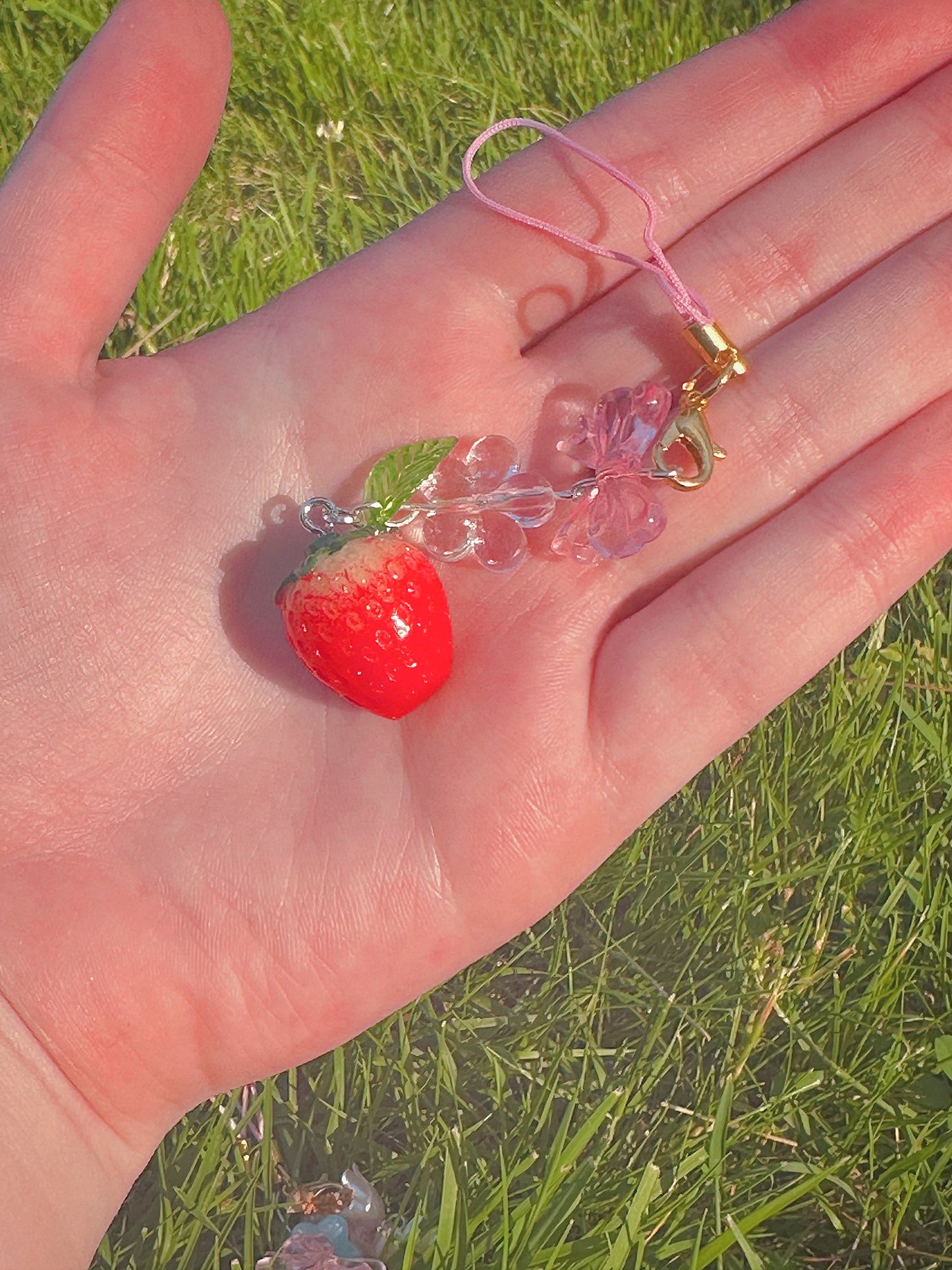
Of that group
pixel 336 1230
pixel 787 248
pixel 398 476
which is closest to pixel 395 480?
pixel 398 476

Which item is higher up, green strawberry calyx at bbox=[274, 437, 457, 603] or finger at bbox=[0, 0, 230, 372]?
finger at bbox=[0, 0, 230, 372]

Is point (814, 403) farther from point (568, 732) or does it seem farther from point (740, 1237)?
point (740, 1237)

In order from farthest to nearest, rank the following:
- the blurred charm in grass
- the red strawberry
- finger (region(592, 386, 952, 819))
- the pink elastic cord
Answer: the blurred charm in grass
the pink elastic cord
finger (region(592, 386, 952, 819))
the red strawberry

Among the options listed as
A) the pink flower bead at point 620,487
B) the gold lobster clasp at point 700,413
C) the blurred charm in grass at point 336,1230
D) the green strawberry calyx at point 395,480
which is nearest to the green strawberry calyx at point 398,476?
the green strawberry calyx at point 395,480

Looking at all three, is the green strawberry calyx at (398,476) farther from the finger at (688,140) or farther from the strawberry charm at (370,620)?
the finger at (688,140)

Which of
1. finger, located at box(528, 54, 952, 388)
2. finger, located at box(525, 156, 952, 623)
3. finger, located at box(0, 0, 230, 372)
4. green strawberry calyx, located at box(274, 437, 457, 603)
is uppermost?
finger, located at box(0, 0, 230, 372)

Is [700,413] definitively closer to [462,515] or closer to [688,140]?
[462,515]

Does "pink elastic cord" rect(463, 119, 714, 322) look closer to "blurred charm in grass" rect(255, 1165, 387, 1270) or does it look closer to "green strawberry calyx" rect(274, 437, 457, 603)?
"green strawberry calyx" rect(274, 437, 457, 603)

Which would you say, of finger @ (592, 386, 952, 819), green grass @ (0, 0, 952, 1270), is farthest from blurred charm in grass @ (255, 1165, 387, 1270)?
finger @ (592, 386, 952, 819)
